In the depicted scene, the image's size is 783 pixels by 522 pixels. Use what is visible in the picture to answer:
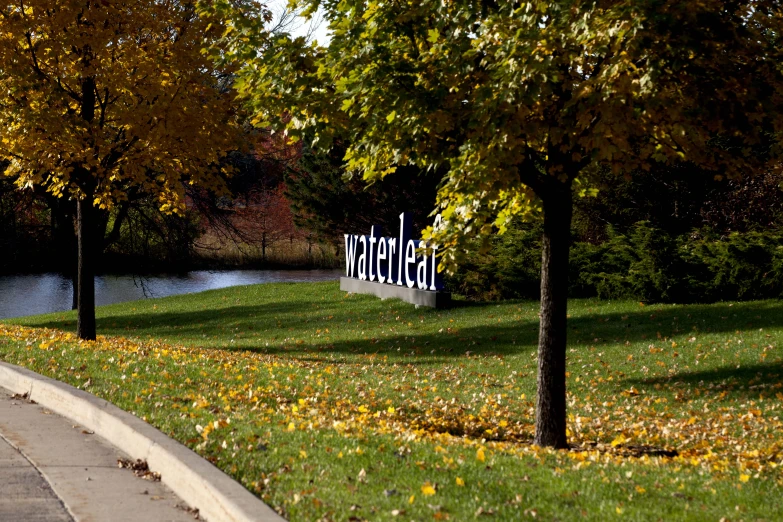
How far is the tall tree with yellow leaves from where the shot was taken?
44.9ft

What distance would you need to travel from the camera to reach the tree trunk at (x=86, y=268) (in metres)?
15.3

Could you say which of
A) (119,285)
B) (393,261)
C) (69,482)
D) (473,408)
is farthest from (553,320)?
(119,285)

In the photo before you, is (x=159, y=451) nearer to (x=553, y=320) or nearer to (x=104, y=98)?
(x=553, y=320)

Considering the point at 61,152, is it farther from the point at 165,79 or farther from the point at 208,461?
the point at 208,461

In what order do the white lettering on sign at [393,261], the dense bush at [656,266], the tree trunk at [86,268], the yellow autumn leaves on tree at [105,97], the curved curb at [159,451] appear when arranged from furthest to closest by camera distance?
the white lettering on sign at [393,261] < the dense bush at [656,266] < the tree trunk at [86,268] < the yellow autumn leaves on tree at [105,97] < the curved curb at [159,451]

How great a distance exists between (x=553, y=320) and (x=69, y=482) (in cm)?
419

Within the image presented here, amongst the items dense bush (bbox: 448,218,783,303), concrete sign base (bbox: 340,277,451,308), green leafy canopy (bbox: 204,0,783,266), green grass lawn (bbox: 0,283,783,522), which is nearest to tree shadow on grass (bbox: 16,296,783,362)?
green grass lawn (bbox: 0,283,783,522)

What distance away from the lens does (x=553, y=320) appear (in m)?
7.81

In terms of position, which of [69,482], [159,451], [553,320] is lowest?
[69,482]

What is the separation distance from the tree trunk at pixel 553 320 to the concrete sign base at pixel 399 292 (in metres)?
12.8

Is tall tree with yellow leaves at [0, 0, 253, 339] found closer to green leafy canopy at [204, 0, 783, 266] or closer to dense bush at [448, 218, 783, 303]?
dense bush at [448, 218, 783, 303]

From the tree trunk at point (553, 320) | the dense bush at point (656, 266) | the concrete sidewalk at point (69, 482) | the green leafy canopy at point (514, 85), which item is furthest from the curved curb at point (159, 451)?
the dense bush at point (656, 266)

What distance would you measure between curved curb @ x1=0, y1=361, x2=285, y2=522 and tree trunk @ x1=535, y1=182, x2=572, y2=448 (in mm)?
3324

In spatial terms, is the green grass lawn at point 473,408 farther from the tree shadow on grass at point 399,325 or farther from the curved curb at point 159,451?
the curved curb at point 159,451
